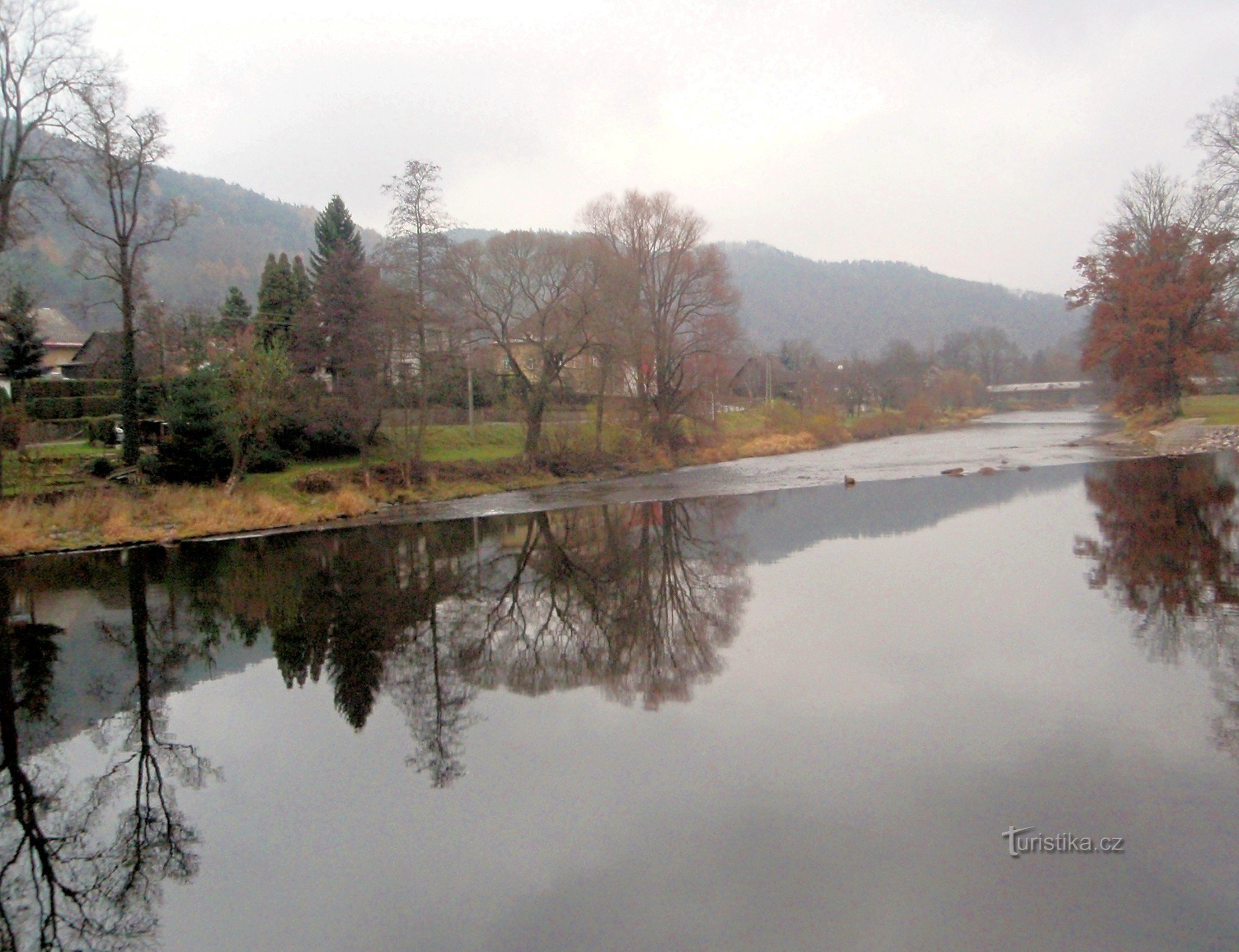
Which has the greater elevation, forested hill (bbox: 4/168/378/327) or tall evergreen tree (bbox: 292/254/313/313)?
forested hill (bbox: 4/168/378/327)

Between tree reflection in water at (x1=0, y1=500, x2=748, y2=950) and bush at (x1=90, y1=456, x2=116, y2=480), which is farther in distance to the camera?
bush at (x1=90, y1=456, x2=116, y2=480)

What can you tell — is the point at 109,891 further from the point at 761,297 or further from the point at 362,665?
the point at 761,297

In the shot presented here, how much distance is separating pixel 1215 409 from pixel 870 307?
12244 centimetres

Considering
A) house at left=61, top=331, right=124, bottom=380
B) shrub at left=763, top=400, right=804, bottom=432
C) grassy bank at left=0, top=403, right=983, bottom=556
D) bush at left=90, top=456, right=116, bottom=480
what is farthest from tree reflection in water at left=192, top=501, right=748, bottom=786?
shrub at left=763, top=400, right=804, bottom=432

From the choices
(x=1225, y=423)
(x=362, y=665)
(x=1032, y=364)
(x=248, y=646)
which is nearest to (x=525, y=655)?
(x=362, y=665)

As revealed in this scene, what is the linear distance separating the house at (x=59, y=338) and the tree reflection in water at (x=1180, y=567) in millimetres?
52788

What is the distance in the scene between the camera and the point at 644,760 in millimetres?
7316

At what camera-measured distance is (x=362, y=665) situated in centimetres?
1047

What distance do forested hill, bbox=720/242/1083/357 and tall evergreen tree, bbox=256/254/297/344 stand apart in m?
108

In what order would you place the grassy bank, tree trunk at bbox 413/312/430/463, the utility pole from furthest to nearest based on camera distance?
the utility pole, tree trunk at bbox 413/312/430/463, the grassy bank

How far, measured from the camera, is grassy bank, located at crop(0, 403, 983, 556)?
865 inches

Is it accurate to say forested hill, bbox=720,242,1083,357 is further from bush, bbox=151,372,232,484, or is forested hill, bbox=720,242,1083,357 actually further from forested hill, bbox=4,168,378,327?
bush, bbox=151,372,232,484

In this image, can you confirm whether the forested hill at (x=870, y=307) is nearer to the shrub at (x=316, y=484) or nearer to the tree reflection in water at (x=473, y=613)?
the shrub at (x=316, y=484)

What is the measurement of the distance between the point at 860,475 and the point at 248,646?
27.5 meters
